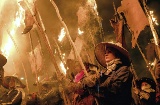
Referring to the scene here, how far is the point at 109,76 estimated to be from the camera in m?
3.36

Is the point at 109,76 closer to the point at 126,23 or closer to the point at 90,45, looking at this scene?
the point at 126,23

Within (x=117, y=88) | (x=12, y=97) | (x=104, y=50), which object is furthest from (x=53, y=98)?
(x=117, y=88)

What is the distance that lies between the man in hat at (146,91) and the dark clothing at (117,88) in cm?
241

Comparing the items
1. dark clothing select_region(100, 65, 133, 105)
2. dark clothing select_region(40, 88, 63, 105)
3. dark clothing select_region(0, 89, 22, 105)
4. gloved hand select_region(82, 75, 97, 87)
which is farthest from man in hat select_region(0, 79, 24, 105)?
dark clothing select_region(100, 65, 133, 105)

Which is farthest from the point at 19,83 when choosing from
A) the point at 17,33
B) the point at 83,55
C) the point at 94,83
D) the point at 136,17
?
the point at 17,33

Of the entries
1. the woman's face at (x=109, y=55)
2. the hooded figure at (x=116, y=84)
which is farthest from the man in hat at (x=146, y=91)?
the hooded figure at (x=116, y=84)

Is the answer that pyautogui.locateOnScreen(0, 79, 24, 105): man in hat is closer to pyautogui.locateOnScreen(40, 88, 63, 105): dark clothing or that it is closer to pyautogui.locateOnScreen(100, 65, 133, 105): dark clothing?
pyautogui.locateOnScreen(40, 88, 63, 105): dark clothing

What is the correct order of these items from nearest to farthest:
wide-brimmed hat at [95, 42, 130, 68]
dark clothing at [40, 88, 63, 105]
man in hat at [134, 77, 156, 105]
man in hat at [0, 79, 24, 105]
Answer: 1. wide-brimmed hat at [95, 42, 130, 68]
2. man in hat at [134, 77, 156, 105]
3. dark clothing at [40, 88, 63, 105]
4. man in hat at [0, 79, 24, 105]

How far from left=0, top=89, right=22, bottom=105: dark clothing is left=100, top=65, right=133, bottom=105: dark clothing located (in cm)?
393

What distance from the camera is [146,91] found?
238 inches

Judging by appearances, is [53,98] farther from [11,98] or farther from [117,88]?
[117,88]

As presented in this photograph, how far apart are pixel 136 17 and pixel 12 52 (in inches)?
458

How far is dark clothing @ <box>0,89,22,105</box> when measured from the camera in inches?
254

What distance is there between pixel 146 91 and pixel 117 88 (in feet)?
10.6
